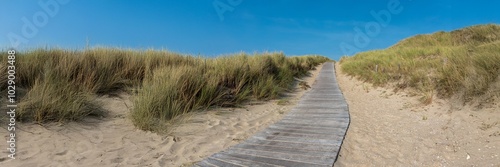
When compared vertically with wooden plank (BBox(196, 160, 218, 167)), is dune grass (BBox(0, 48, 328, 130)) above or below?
above

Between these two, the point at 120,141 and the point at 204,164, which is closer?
the point at 204,164

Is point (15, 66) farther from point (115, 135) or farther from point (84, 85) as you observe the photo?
point (115, 135)

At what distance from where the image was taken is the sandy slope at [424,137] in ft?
12.5

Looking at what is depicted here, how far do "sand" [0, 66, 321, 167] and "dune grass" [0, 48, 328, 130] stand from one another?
265 millimetres

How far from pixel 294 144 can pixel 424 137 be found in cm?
224

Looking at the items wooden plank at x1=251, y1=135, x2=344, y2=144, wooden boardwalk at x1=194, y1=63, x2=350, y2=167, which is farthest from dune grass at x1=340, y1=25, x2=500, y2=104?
wooden plank at x1=251, y1=135, x2=344, y2=144

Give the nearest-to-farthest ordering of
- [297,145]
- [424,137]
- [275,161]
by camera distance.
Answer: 1. [275,161]
2. [297,145]
3. [424,137]

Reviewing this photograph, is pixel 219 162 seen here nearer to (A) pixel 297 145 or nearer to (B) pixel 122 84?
(A) pixel 297 145

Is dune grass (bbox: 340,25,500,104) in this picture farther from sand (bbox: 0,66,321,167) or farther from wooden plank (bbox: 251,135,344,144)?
sand (bbox: 0,66,321,167)

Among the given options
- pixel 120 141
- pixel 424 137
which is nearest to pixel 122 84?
pixel 120 141

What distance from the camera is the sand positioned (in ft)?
12.0

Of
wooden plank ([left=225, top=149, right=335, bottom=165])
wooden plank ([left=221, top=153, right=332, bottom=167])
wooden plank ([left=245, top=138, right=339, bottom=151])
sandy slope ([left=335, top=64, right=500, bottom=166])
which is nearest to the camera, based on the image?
wooden plank ([left=221, top=153, right=332, bottom=167])

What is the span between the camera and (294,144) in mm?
4172

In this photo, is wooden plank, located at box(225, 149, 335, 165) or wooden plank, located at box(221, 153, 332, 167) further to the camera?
wooden plank, located at box(225, 149, 335, 165)
